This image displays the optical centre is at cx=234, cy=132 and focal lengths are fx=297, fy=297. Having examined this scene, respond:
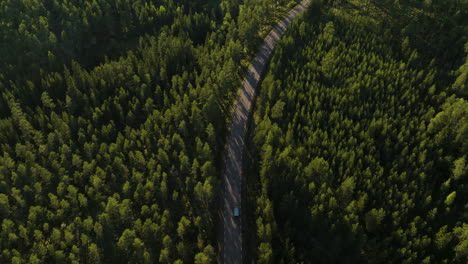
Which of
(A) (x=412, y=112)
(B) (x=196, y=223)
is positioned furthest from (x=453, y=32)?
(B) (x=196, y=223)

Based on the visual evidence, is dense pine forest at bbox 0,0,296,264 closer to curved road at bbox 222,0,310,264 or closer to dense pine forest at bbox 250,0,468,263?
curved road at bbox 222,0,310,264

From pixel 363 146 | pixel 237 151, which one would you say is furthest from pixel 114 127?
pixel 363 146

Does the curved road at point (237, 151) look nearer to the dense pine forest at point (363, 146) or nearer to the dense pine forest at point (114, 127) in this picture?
the dense pine forest at point (114, 127)

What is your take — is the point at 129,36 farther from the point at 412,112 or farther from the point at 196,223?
the point at 412,112

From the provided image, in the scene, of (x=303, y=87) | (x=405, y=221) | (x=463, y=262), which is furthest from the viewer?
(x=303, y=87)

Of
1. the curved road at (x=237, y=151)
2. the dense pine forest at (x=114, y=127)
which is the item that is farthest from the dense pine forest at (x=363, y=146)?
the dense pine forest at (x=114, y=127)

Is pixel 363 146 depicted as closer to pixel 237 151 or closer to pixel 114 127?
pixel 237 151
